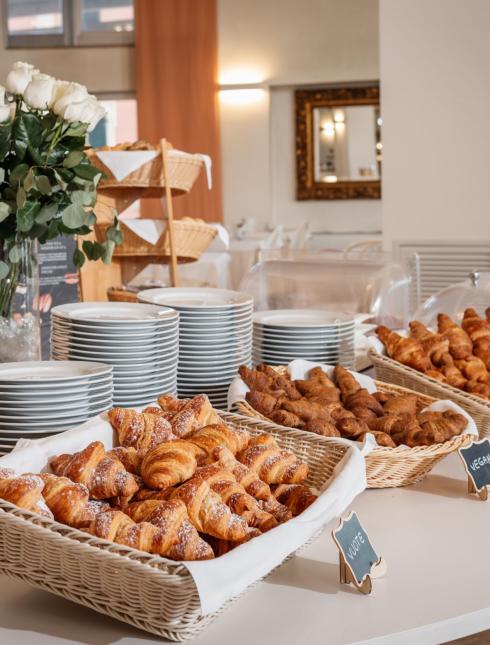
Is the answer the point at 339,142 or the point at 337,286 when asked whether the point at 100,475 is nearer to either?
the point at 337,286

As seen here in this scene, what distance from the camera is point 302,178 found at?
9.22 meters

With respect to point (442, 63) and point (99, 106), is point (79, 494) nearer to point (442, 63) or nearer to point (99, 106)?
point (99, 106)

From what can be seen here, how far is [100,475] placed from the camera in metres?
1.06

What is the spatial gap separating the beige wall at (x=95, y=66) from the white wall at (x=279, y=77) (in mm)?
1009

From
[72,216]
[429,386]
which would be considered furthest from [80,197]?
[429,386]

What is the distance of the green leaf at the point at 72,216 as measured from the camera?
158 centimetres

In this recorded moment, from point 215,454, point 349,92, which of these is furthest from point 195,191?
point 215,454

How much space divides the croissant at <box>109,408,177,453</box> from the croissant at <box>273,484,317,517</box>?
0.53ft

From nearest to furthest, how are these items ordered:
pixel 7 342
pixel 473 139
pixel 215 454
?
pixel 215 454
pixel 7 342
pixel 473 139

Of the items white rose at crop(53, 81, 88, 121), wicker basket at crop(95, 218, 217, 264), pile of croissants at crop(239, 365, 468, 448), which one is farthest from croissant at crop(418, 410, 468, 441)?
wicker basket at crop(95, 218, 217, 264)

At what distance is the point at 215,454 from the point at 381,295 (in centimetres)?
177

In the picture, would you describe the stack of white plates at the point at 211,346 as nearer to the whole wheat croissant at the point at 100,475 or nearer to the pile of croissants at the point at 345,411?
the pile of croissants at the point at 345,411

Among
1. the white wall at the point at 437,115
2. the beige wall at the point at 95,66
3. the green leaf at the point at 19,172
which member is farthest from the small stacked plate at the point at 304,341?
the beige wall at the point at 95,66

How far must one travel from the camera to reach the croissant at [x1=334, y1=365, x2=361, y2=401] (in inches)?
64.2
